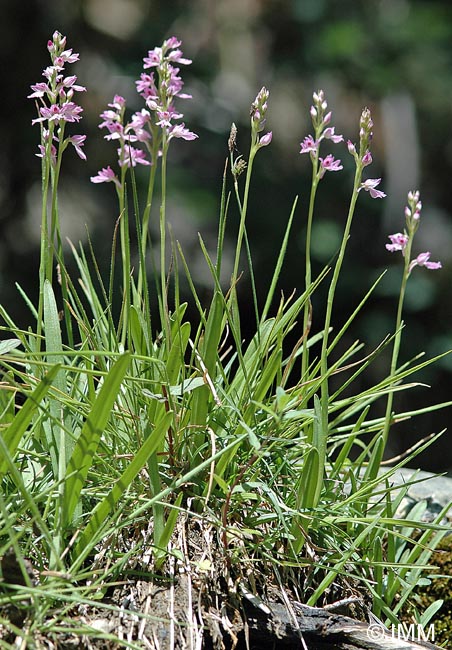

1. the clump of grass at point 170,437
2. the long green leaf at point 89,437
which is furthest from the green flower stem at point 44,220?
the long green leaf at point 89,437

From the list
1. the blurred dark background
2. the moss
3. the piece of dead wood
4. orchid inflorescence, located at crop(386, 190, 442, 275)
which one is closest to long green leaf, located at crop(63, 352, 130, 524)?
the piece of dead wood

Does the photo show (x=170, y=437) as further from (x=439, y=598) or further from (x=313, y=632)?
(x=439, y=598)

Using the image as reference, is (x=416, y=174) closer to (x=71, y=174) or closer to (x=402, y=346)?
(x=402, y=346)

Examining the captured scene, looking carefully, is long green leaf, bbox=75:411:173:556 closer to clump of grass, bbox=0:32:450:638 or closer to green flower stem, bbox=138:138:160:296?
clump of grass, bbox=0:32:450:638

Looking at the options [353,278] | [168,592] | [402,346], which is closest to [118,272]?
[353,278]

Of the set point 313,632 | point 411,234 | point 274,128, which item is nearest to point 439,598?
point 313,632
